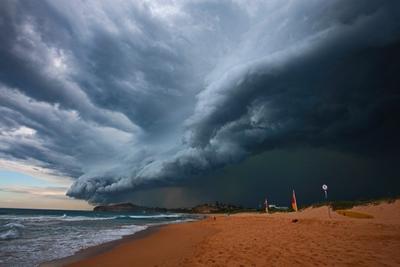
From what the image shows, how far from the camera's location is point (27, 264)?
1230 centimetres

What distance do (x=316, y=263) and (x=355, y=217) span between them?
2182 cm

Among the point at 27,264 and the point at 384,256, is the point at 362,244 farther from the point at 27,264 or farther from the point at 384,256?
the point at 27,264

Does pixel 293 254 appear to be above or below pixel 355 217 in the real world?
below

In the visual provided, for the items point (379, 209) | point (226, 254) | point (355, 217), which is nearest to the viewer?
point (226, 254)

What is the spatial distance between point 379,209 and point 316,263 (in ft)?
84.0

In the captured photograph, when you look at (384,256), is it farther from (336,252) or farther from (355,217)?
(355,217)

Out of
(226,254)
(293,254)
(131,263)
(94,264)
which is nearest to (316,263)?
(293,254)

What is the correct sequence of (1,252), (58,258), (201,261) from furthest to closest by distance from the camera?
(1,252) < (58,258) < (201,261)

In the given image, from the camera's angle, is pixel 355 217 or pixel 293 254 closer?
pixel 293 254

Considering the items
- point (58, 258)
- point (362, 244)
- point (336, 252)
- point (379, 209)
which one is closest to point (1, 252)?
point (58, 258)

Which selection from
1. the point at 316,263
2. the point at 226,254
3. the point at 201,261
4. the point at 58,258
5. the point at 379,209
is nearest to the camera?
the point at 316,263

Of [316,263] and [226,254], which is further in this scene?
[226,254]

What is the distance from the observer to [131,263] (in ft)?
39.5

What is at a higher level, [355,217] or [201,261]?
[355,217]
